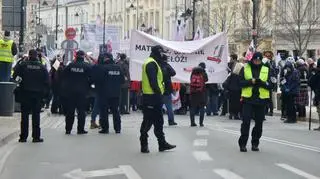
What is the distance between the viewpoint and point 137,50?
27.1 metres

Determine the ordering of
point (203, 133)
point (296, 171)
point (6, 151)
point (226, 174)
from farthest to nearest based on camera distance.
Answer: point (203, 133), point (6, 151), point (296, 171), point (226, 174)

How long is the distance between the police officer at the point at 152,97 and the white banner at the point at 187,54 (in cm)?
1142

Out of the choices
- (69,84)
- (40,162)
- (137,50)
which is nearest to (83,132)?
(69,84)

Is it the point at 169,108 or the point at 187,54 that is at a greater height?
the point at 187,54

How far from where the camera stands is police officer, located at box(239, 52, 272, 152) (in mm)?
15562

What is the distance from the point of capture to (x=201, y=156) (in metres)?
14.7

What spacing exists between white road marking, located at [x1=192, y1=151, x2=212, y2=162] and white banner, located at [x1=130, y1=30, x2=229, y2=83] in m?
11.7

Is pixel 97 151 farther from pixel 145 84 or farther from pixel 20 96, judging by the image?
pixel 20 96

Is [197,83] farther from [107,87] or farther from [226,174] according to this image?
[226,174]

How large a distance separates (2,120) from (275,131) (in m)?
7.41

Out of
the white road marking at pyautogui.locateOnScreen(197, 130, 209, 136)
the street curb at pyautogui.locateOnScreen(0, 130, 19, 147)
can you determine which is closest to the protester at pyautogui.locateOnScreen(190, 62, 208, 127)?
the white road marking at pyautogui.locateOnScreen(197, 130, 209, 136)

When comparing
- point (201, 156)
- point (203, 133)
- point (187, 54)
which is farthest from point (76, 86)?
point (187, 54)

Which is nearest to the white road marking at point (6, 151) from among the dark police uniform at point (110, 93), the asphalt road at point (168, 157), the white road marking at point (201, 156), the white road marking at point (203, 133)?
the asphalt road at point (168, 157)

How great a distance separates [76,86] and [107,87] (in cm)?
73
